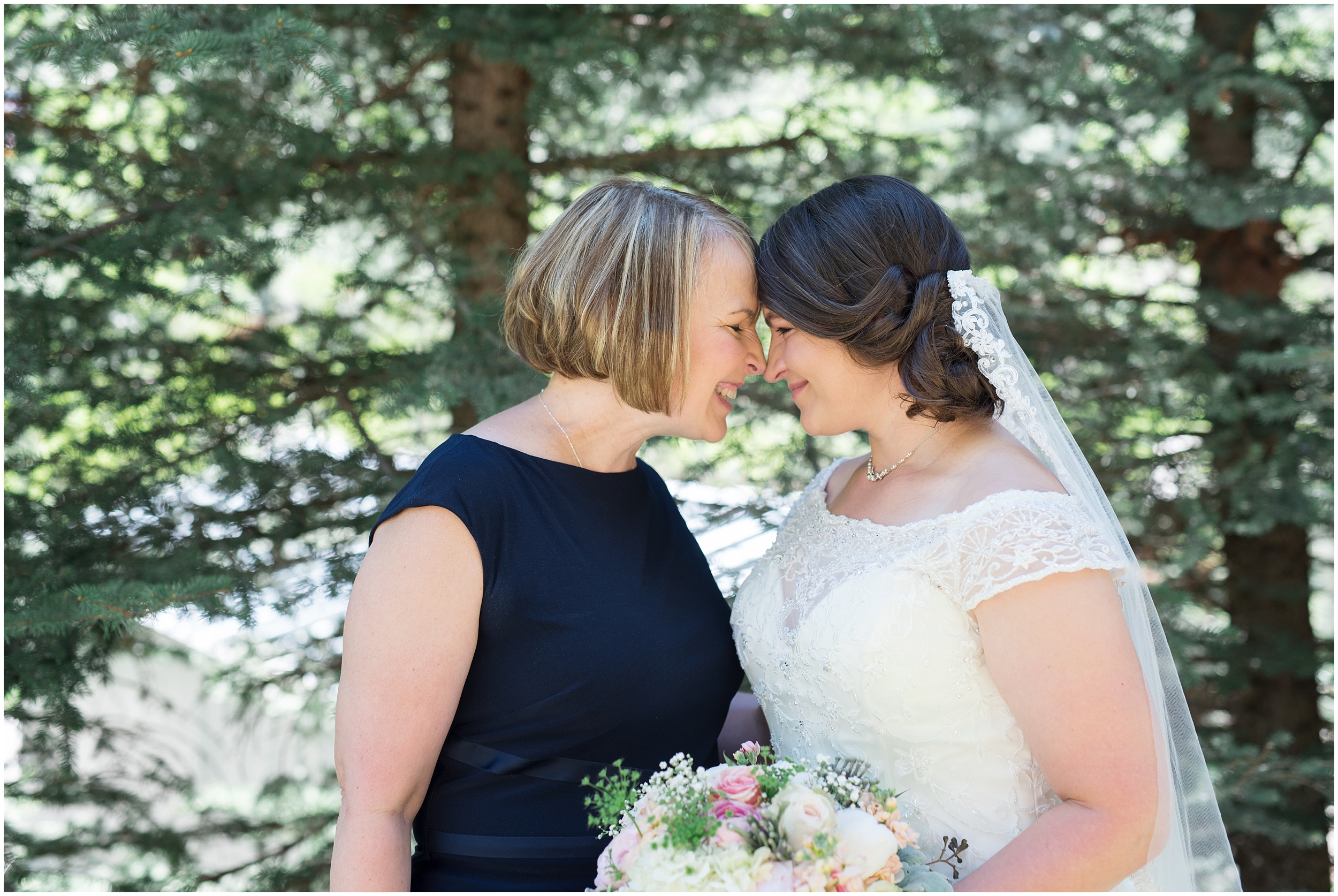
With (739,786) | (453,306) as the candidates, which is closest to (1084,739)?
(739,786)

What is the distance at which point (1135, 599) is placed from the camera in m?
2.34

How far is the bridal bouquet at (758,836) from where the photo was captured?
157 centimetres

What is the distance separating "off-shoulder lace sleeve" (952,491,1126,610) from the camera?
6.21 ft

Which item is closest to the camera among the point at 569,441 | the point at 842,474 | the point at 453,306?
the point at 569,441

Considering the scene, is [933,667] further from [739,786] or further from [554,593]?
[554,593]

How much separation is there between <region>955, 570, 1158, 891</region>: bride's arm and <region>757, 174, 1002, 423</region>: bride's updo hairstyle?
65cm

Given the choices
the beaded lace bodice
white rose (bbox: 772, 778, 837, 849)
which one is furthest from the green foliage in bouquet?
the beaded lace bodice

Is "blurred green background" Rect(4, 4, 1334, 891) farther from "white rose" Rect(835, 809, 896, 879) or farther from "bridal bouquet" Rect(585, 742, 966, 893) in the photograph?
"white rose" Rect(835, 809, 896, 879)

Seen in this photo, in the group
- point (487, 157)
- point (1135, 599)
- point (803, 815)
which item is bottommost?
point (803, 815)

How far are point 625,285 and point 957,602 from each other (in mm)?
1093

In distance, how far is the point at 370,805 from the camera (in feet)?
6.49

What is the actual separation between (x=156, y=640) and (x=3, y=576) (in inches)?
54.8

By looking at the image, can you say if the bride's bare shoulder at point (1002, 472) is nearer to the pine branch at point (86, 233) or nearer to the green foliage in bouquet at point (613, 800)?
the green foliage in bouquet at point (613, 800)

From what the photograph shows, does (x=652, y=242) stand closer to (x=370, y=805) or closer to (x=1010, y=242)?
(x=370, y=805)
